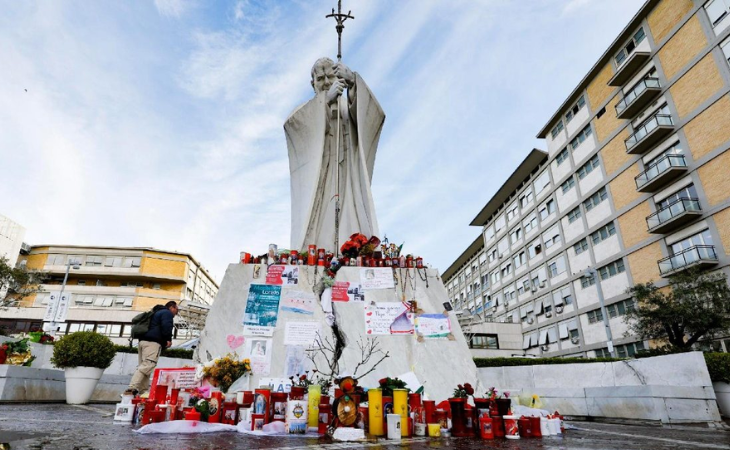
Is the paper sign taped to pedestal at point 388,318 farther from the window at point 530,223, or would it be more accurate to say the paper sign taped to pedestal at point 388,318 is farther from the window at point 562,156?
the window at point 530,223

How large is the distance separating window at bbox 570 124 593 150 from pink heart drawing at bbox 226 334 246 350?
104 feet

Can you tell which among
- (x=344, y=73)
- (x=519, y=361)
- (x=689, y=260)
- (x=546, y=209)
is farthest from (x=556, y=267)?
(x=344, y=73)

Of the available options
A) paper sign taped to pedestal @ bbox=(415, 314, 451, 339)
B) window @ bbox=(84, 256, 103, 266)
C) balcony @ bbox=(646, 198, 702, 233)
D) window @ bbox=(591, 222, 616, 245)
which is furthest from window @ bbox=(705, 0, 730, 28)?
window @ bbox=(84, 256, 103, 266)

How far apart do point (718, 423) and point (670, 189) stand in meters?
22.1

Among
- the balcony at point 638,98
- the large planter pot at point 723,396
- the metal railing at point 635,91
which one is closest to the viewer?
the large planter pot at point 723,396

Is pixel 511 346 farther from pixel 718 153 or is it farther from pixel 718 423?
pixel 718 423

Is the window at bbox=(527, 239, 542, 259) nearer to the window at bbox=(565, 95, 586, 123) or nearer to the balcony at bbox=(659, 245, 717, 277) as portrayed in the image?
the window at bbox=(565, 95, 586, 123)

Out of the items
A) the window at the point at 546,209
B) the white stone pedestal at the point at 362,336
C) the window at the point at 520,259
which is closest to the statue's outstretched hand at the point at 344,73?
the white stone pedestal at the point at 362,336

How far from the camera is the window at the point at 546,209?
35594 mm

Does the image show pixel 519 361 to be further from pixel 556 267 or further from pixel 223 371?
pixel 556 267

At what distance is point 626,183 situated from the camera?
26.8 m

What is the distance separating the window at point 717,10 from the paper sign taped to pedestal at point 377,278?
79.5ft

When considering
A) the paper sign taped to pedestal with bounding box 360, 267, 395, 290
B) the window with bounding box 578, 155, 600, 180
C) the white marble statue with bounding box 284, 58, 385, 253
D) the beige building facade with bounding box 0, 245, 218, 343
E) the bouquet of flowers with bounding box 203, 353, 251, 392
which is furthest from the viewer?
the beige building facade with bounding box 0, 245, 218, 343

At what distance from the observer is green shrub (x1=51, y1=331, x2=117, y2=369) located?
6.89 meters
